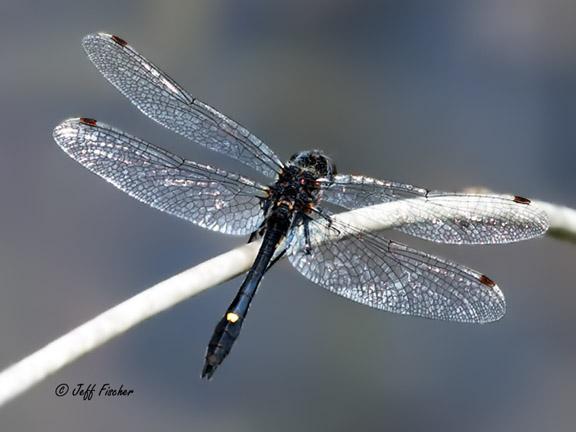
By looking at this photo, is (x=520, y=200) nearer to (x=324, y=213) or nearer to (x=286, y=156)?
(x=324, y=213)

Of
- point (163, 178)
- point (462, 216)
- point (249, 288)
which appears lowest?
point (249, 288)

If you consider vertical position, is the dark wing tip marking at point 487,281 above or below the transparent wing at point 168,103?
below

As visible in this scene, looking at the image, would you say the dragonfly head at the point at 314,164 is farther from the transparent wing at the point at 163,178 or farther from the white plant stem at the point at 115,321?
the white plant stem at the point at 115,321

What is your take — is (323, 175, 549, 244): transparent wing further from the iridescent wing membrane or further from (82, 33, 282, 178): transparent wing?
(82, 33, 282, 178): transparent wing

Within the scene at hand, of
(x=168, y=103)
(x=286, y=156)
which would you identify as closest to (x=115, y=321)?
(x=168, y=103)

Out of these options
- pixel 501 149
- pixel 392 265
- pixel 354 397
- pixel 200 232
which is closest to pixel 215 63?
pixel 200 232

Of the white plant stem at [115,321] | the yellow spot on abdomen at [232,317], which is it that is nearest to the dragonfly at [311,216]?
the yellow spot on abdomen at [232,317]
